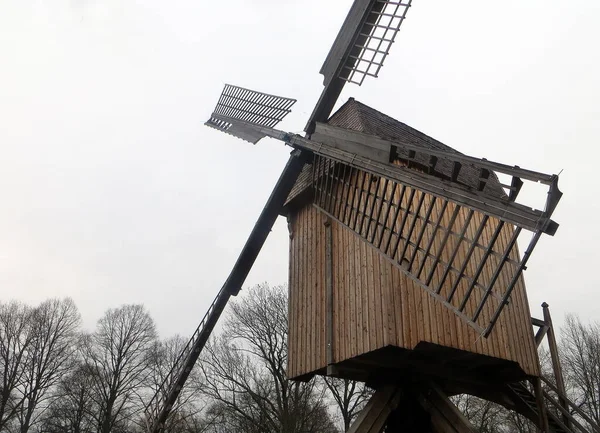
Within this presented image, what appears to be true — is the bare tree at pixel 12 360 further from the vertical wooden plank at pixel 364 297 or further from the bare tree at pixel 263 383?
the vertical wooden plank at pixel 364 297

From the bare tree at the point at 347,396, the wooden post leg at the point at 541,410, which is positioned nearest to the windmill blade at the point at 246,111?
the wooden post leg at the point at 541,410

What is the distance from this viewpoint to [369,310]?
287 inches

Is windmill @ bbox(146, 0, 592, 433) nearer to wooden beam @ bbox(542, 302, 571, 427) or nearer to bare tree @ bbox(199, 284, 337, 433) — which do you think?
wooden beam @ bbox(542, 302, 571, 427)

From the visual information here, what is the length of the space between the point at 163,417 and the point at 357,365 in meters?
4.56

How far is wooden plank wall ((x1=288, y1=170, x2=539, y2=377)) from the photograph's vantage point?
7.00 metres

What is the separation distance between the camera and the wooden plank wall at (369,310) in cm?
700

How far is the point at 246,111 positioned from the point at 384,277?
6.95 m

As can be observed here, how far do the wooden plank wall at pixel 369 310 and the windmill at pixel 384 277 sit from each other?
0.02m

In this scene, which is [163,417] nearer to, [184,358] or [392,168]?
[184,358]

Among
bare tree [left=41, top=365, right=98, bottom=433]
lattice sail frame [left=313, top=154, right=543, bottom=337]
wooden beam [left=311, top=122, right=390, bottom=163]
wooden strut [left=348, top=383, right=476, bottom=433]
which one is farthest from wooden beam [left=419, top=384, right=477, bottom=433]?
bare tree [left=41, top=365, right=98, bottom=433]

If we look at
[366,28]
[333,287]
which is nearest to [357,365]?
[333,287]

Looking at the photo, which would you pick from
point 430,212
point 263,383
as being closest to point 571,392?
point 263,383

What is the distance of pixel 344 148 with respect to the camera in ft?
24.6

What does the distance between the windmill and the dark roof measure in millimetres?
45
